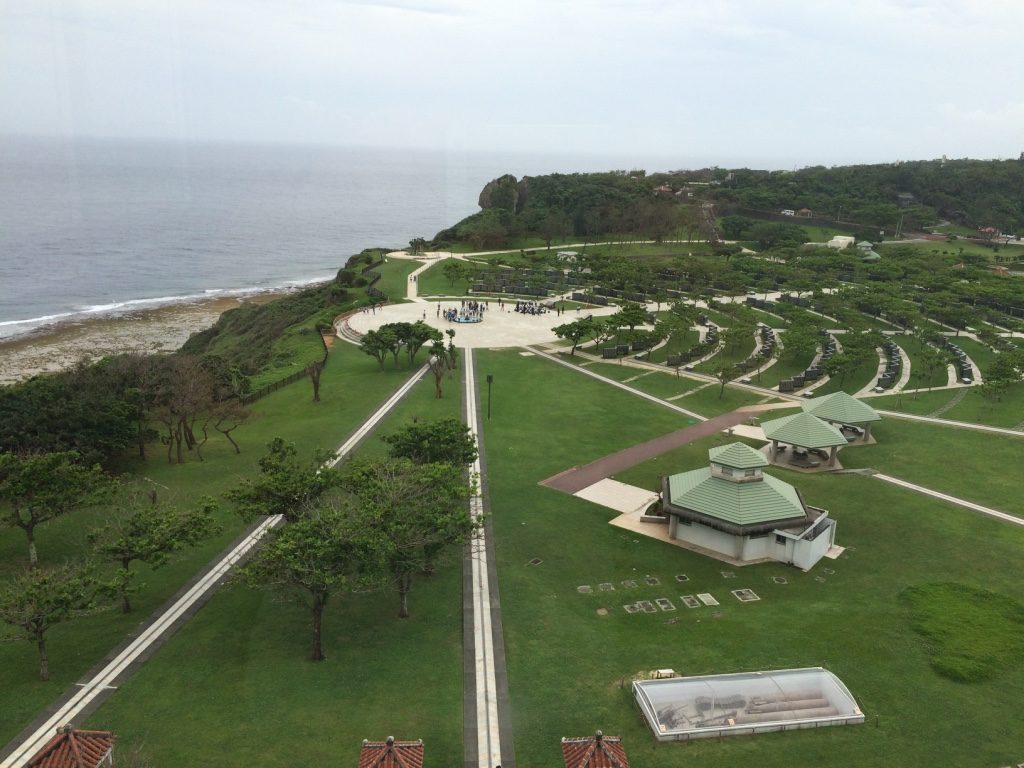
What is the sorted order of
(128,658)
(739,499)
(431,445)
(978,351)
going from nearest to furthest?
(128,658), (739,499), (431,445), (978,351)

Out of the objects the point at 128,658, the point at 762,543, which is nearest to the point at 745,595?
the point at 762,543

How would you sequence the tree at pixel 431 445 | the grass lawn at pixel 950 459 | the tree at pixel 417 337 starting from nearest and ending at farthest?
the tree at pixel 431 445, the grass lawn at pixel 950 459, the tree at pixel 417 337

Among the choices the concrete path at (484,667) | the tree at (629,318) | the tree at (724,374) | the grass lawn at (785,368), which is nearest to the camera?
the concrete path at (484,667)

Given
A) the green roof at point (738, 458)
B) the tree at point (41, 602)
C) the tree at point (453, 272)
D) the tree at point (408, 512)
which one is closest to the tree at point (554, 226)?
the tree at point (453, 272)

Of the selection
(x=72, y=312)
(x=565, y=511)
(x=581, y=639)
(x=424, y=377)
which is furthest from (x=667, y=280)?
(x=72, y=312)

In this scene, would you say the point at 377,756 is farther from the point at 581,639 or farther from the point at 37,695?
the point at 37,695

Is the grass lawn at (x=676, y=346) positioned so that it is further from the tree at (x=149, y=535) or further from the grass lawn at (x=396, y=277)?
the tree at (x=149, y=535)

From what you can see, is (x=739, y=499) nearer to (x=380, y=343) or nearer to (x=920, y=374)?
(x=920, y=374)

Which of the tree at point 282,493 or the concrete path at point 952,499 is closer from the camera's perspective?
the tree at point 282,493
